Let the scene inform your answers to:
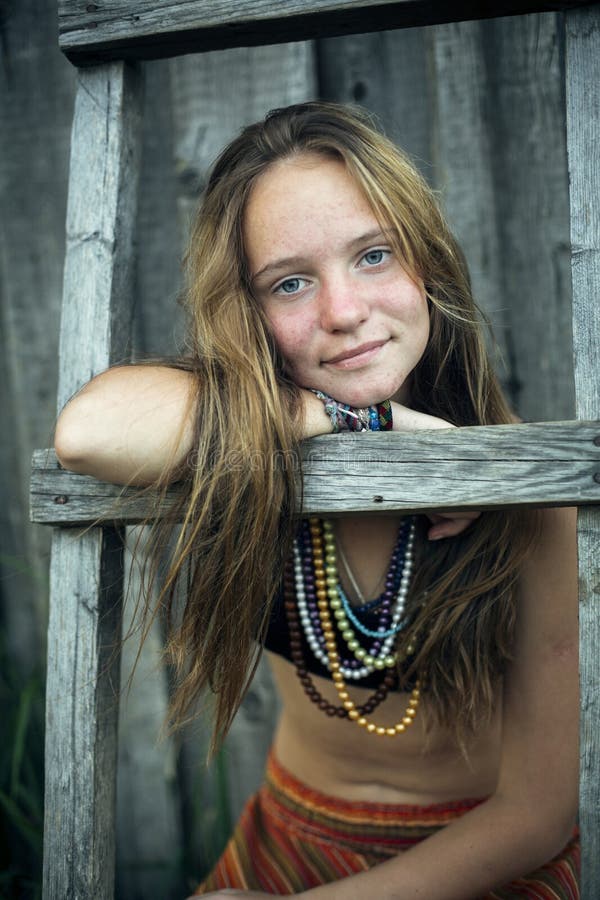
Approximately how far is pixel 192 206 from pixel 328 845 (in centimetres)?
132

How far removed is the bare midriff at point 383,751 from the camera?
1.37m

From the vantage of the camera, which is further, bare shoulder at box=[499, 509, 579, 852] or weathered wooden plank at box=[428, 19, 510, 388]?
weathered wooden plank at box=[428, 19, 510, 388]

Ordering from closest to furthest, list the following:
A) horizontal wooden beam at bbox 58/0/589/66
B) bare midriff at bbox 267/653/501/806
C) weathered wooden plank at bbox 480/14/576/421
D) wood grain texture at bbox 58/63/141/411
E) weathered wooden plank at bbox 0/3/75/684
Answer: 1. horizontal wooden beam at bbox 58/0/589/66
2. wood grain texture at bbox 58/63/141/411
3. bare midriff at bbox 267/653/501/806
4. weathered wooden plank at bbox 480/14/576/421
5. weathered wooden plank at bbox 0/3/75/684

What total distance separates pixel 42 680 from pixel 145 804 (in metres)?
0.39

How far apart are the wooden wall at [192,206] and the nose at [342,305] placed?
2.36ft

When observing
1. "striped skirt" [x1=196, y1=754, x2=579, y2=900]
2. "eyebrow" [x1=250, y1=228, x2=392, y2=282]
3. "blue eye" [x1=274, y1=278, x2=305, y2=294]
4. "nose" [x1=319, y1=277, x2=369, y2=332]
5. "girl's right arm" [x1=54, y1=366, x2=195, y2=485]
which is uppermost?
"eyebrow" [x1=250, y1=228, x2=392, y2=282]

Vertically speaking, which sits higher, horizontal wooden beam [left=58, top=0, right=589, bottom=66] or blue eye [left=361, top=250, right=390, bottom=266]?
horizontal wooden beam [left=58, top=0, right=589, bottom=66]

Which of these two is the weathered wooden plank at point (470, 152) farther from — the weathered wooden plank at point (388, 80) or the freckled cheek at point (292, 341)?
the freckled cheek at point (292, 341)

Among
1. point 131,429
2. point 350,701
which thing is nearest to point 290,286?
point 131,429

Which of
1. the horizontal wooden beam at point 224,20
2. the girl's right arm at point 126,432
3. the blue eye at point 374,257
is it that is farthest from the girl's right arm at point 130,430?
the horizontal wooden beam at point 224,20

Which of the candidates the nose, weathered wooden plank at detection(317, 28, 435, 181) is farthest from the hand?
weathered wooden plank at detection(317, 28, 435, 181)

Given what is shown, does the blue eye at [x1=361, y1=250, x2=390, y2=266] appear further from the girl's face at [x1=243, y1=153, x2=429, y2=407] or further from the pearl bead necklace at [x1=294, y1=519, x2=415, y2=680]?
the pearl bead necklace at [x1=294, y1=519, x2=415, y2=680]

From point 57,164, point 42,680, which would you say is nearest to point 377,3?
→ point 57,164

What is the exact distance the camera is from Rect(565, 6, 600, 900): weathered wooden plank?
1.08m
